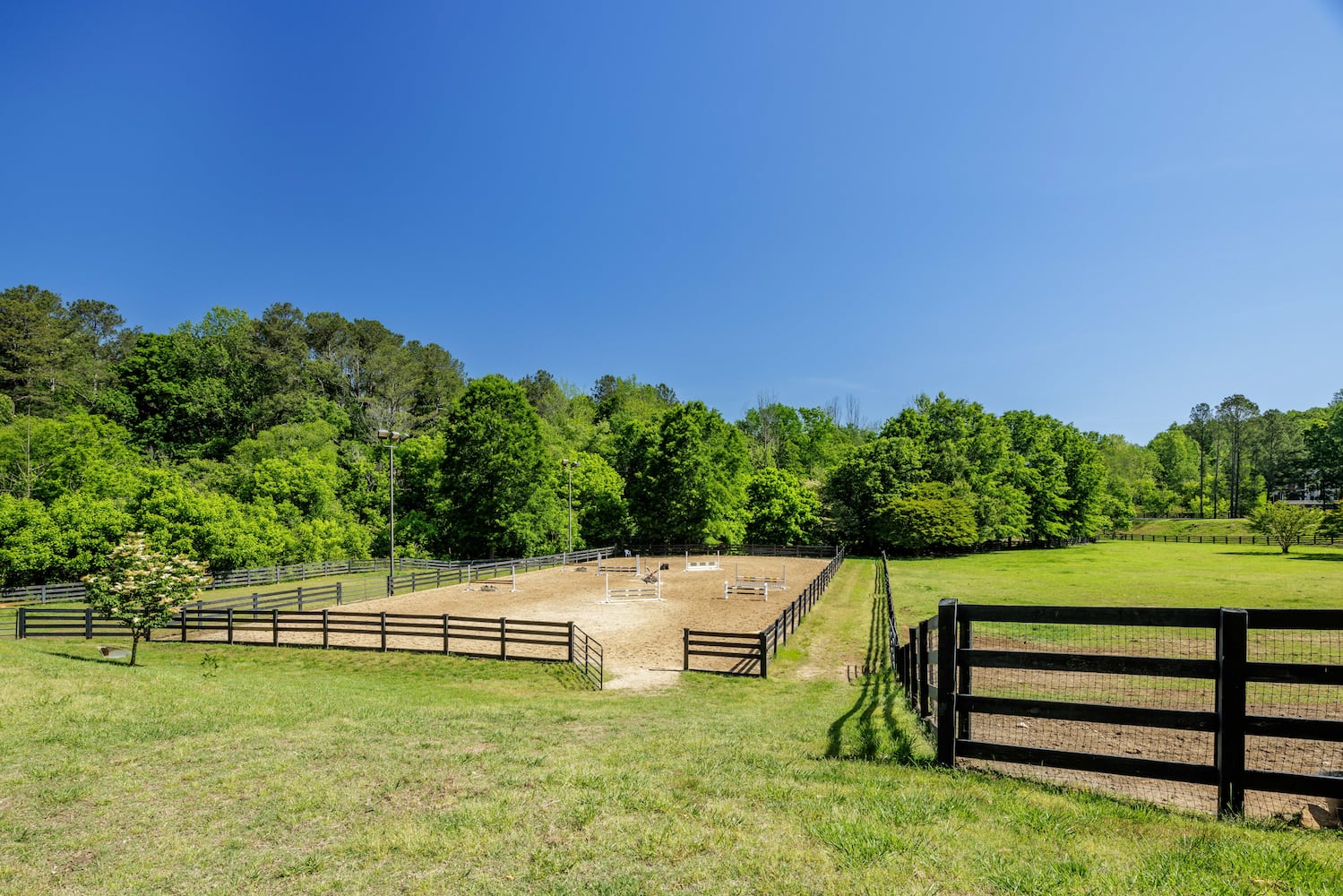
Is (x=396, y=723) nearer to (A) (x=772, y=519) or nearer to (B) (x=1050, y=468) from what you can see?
(A) (x=772, y=519)

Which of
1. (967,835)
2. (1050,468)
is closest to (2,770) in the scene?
(967,835)

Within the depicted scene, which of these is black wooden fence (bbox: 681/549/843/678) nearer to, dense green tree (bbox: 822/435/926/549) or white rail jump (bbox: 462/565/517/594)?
white rail jump (bbox: 462/565/517/594)

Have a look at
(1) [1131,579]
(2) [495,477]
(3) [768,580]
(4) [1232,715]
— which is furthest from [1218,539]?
(4) [1232,715]

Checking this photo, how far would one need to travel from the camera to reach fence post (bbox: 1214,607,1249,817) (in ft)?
13.4

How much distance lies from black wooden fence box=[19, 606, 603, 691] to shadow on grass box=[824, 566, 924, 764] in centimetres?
849

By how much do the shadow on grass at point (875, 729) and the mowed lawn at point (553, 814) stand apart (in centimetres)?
5

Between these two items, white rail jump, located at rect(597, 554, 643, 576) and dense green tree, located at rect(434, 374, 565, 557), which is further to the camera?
dense green tree, located at rect(434, 374, 565, 557)

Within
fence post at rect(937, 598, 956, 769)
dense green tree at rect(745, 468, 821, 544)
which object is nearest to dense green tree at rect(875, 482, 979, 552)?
dense green tree at rect(745, 468, 821, 544)

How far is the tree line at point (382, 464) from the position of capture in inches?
1496

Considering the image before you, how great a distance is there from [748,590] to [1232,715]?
2791 centimetres

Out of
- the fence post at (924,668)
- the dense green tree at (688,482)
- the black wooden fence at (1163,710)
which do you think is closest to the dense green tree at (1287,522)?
the dense green tree at (688,482)

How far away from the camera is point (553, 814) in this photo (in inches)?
179

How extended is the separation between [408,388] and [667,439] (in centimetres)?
3079

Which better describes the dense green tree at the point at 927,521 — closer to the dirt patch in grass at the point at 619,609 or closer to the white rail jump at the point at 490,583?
the dirt patch in grass at the point at 619,609
